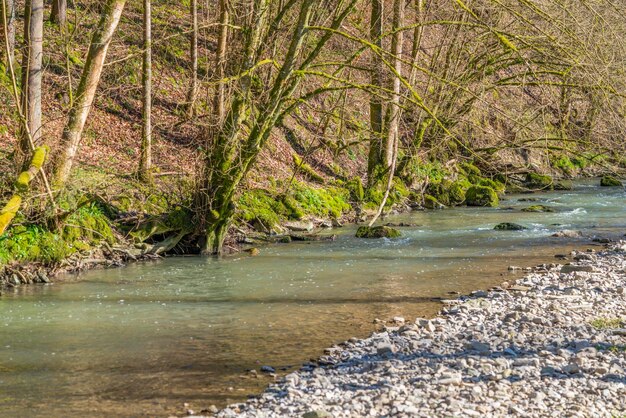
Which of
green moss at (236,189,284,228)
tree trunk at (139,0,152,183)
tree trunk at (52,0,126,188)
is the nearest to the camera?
tree trunk at (52,0,126,188)

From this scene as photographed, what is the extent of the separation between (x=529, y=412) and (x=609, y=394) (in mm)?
1005

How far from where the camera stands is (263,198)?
73.9 ft

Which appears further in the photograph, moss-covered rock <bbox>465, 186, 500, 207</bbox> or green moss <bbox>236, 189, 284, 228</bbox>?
moss-covered rock <bbox>465, 186, 500, 207</bbox>

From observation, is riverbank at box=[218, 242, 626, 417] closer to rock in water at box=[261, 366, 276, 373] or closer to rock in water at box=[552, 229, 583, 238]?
rock in water at box=[261, 366, 276, 373]

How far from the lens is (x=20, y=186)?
15.1 m

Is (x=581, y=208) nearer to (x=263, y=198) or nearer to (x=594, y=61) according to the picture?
(x=263, y=198)

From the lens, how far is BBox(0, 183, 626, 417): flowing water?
9219 millimetres

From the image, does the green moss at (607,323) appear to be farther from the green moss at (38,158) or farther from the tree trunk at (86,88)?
the tree trunk at (86,88)

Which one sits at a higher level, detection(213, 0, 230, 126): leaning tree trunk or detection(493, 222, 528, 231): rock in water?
detection(213, 0, 230, 126): leaning tree trunk

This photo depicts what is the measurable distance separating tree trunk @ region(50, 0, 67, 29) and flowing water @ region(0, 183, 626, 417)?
11.2 meters

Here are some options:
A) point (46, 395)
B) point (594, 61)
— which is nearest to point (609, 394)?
point (46, 395)

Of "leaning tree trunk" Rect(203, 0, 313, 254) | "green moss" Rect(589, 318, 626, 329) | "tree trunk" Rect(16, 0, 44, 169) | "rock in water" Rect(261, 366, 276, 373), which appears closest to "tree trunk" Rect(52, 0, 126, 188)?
"tree trunk" Rect(16, 0, 44, 169)

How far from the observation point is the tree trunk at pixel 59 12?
25.4m

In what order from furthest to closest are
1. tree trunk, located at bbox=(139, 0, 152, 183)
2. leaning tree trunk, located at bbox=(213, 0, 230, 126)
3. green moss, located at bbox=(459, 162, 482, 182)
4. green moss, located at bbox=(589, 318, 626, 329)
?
green moss, located at bbox=(459, 162, 482, 182)
tree trunk, located at bbox=(139, 0, 152, 183)
leaning tree trunk, located at bbox=(213, 0, 230, 126)
green moss, located at bbox=(589, 318, 626, 329)
